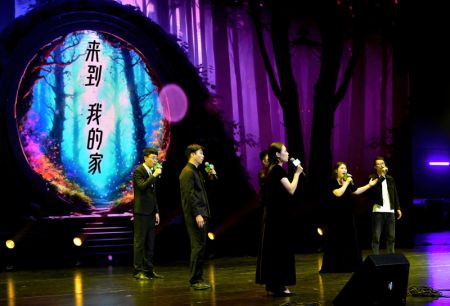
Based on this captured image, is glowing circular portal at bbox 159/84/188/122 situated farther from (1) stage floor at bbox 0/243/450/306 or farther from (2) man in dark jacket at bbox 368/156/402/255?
(2) man in dark jacket at bbox 368/156/402/255

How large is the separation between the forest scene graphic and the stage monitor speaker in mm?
5505

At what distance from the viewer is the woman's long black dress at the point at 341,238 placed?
313 inches

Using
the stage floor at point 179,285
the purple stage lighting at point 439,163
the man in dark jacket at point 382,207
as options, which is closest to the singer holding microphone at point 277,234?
the stage floor at point 179,285

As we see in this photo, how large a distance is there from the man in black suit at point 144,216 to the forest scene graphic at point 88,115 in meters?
2.21

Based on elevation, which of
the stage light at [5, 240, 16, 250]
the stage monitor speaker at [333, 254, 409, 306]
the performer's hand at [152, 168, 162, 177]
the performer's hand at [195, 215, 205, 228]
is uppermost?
the performer's hand at [152, 168, 162, 177]

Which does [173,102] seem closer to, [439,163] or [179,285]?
[179,285]

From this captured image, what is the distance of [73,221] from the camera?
9.75m

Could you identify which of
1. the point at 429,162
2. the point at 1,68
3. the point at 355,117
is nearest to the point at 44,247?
the point at 1,68

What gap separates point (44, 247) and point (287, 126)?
4.44 metres

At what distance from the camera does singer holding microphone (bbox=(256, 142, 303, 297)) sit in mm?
6145

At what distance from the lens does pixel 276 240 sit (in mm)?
6164

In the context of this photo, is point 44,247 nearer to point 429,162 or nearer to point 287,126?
point 287,126

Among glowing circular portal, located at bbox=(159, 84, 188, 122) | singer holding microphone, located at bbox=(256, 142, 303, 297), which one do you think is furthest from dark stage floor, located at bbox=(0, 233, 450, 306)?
glowing circular portal, located at bbox=(159, 84, 188, 122)

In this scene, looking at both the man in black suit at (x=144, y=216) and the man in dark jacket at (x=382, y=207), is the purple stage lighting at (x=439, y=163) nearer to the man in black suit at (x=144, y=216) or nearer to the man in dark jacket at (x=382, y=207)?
the man in dark jacket at (x=382, y=207)
